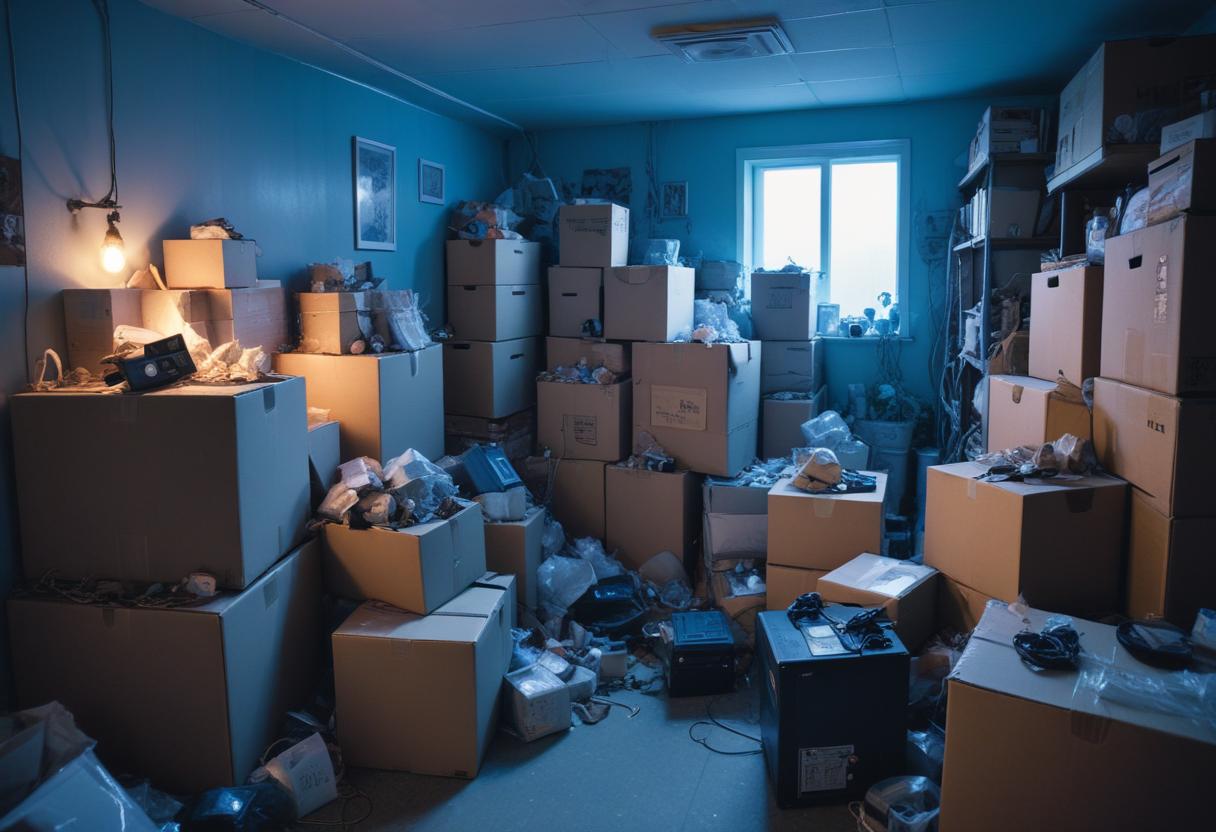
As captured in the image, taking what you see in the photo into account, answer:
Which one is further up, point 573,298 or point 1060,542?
point 573,298

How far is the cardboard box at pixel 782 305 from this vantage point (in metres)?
4.29

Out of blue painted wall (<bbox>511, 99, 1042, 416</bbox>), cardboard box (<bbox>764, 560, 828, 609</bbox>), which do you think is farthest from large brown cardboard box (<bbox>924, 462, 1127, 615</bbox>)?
blue painted wall (<bbox>511, 99, 1042, 416</bbox>)

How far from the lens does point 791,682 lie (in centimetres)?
226

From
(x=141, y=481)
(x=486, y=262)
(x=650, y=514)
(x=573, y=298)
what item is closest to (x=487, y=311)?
(x=486, y=262)

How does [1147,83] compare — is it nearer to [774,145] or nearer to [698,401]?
[698,401]

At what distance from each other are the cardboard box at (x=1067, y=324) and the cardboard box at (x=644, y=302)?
159cm

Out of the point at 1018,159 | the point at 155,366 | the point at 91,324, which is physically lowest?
the point at 155,366

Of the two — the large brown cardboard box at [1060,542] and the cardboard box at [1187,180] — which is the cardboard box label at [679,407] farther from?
the cardboard box at [1187,180]

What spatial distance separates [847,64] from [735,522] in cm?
206

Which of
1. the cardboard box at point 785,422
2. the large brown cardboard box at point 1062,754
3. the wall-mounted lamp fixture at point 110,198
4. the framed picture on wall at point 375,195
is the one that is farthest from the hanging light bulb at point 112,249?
the cardboard box at point 785,422

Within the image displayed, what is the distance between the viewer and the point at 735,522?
11.9 ft

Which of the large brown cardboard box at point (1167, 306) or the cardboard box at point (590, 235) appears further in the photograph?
the cardboard box at point (590, 235)

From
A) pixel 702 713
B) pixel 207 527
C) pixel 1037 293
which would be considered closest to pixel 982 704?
pixel 702 713

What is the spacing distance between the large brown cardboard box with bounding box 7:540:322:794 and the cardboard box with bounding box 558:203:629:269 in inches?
96.8
